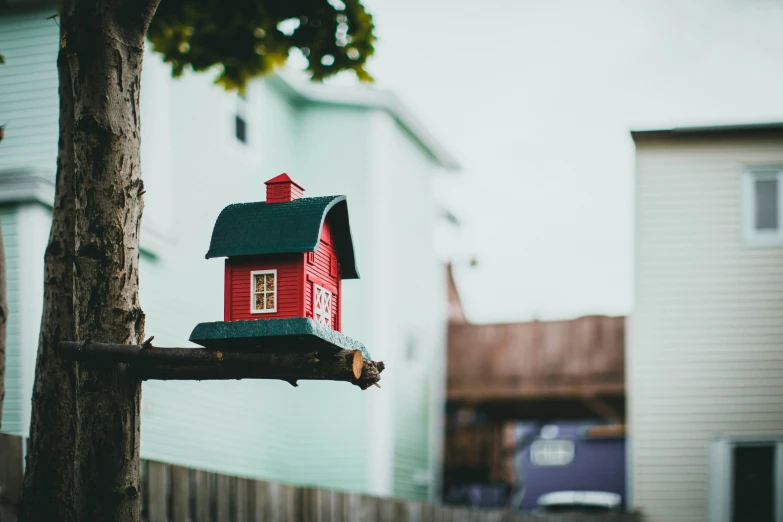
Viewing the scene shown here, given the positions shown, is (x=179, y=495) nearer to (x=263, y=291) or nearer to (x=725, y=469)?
(x=263, y=291)

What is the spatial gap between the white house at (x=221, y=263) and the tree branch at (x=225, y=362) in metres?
8.23

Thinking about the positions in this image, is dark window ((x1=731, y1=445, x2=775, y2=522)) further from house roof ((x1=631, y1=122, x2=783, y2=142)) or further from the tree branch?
the tree branch

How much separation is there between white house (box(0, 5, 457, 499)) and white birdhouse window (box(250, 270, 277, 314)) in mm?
8293

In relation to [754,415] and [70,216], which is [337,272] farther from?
[754,415]

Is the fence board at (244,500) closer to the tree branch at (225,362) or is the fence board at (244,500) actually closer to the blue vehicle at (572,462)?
the tree branch at (225,362)

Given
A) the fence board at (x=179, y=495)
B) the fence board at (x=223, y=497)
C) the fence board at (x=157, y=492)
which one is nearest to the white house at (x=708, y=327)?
the fence board at (x=223, y=497)

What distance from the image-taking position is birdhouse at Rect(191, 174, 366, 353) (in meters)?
4.77

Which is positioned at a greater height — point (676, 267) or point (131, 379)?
point (676, 267)

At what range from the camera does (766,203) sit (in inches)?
726

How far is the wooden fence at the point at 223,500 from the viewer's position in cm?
773

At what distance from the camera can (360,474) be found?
19.8 m

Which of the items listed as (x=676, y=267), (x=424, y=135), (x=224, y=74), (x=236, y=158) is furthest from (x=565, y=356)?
(x=224, y=74)

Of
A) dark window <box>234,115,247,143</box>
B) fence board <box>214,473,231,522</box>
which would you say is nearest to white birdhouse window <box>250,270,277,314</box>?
fence board <box>214,473,231,522</box>

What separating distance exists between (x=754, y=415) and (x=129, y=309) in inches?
572
